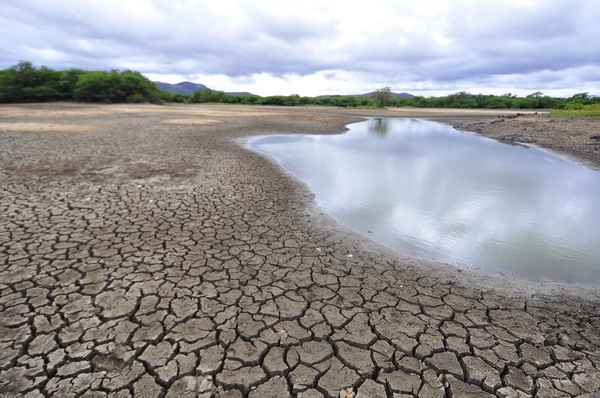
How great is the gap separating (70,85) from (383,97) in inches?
2674

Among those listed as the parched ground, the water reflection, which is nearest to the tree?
the water reflection

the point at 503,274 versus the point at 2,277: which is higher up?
the point at 2,277

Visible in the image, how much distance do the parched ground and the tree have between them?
266ft

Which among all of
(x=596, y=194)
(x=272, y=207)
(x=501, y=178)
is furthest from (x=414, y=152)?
(x=272, y=207)

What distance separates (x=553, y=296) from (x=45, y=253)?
282 inches

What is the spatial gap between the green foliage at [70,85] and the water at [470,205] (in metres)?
41.2

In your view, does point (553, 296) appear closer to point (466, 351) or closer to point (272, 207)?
point (466, 351)

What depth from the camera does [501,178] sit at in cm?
1135

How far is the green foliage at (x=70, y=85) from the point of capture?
123 feet

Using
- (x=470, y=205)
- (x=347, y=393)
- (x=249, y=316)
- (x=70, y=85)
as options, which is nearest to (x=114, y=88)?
(x=70, y=85)

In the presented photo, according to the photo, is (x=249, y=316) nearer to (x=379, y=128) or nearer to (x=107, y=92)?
(x=379, y=128)

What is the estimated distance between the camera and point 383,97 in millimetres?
79625

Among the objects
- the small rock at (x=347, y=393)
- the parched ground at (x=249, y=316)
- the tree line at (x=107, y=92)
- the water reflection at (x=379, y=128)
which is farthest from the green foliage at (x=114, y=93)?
the small rock at (x=347, y=393)

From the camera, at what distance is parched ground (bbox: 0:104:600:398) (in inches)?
98.1
